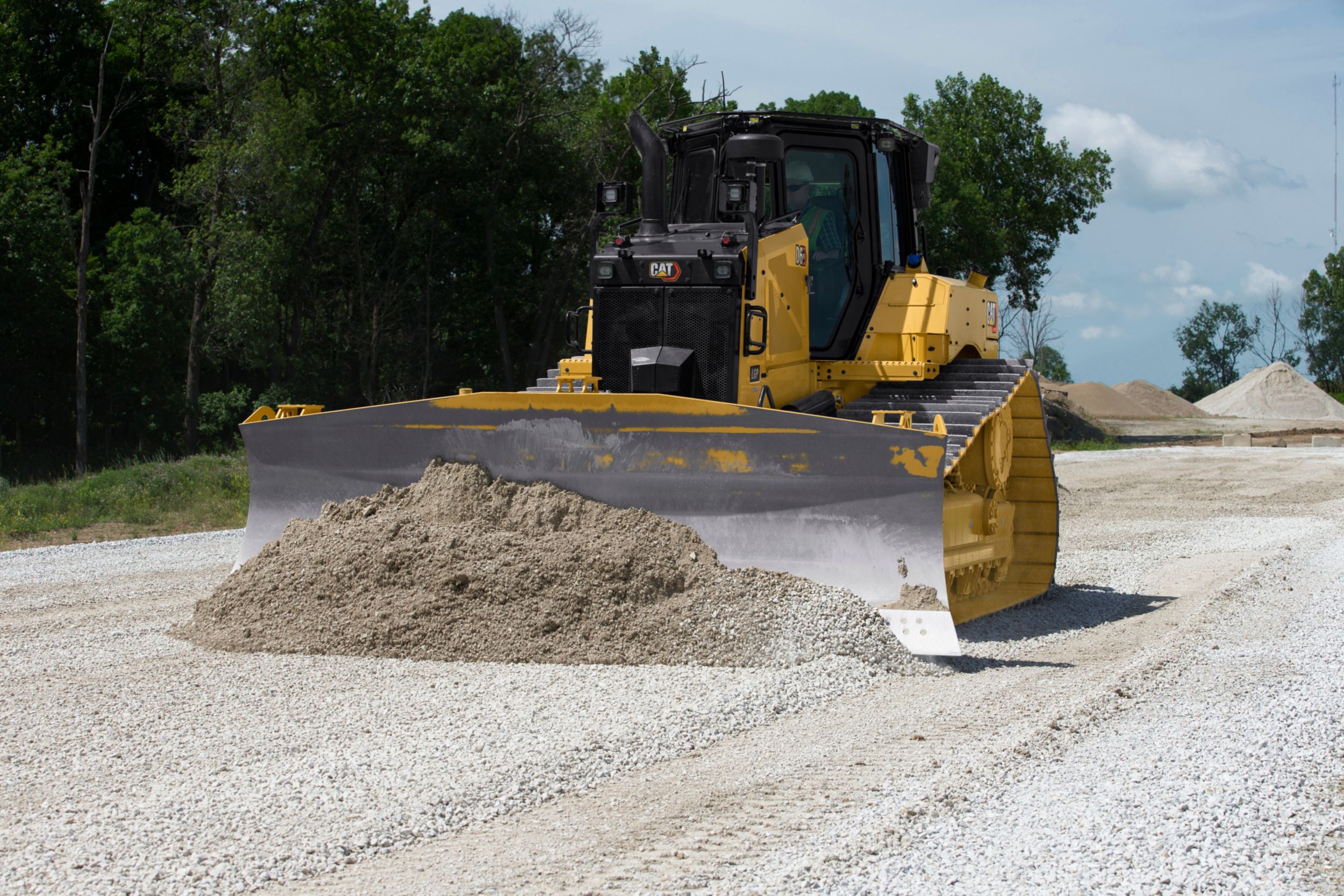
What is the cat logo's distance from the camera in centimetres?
696

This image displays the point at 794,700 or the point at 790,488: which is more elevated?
the point at 790,488

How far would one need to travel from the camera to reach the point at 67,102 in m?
29.3

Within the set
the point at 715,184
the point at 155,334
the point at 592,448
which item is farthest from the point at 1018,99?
the point at 592,448

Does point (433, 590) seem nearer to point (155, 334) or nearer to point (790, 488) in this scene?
point (790, 488)

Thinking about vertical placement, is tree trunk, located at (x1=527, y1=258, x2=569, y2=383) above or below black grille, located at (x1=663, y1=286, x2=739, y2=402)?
above

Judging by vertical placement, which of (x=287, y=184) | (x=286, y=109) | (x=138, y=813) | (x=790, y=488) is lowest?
(x=138, y=813)

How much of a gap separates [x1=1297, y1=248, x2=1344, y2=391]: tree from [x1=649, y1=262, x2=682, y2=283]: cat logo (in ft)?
244

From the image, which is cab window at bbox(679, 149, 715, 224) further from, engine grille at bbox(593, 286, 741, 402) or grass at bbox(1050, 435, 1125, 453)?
grass at bbox(1050, 435, 1125, 453)

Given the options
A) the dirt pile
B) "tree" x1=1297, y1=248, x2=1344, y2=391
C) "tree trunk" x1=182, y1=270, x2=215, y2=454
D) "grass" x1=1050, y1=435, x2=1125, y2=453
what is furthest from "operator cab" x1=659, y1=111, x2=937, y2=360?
"tree" x1=1297, y1=248, x2=1344, y2=391

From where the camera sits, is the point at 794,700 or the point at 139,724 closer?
the point at 139,724

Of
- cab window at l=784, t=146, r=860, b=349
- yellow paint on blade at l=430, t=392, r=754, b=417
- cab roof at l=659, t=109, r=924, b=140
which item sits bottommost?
yellow paint on blade at l=430, t=392, r=754, b=417

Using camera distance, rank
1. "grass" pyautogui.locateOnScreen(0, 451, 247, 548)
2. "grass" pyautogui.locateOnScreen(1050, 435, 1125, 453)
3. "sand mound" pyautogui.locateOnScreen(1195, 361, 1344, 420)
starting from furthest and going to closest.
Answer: "sand mound" pyautogui.locateOnScreen(1195, 361, 1344, 420), "grass" pyautogui.locateOnScreen(1050, 435, 1125, 453), "grass" pyautogui.locateOnScreen(0, 451, 247, 548)

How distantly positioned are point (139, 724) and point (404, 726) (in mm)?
1059

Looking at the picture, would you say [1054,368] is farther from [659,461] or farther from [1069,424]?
[659,461]
